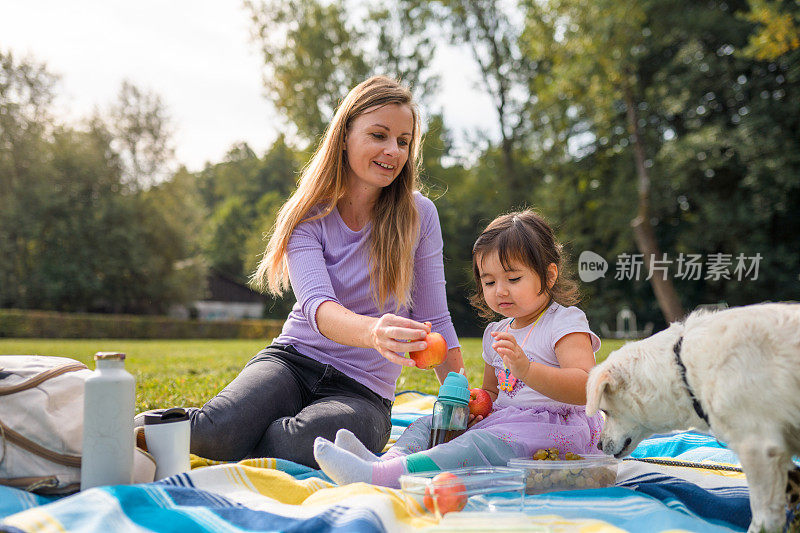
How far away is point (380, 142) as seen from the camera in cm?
329

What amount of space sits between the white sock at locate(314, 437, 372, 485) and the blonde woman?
0.44m

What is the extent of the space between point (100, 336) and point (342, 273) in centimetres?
2310

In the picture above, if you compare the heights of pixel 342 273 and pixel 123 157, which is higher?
pixel 123 157

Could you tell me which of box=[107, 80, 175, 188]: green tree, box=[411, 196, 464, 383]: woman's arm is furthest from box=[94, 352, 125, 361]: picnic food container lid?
box=[107, 80, 175, 188]: green tree

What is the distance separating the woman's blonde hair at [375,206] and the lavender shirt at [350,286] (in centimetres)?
7

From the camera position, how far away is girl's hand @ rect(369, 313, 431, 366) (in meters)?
2.31

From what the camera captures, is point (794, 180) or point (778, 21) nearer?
point (778, 21)

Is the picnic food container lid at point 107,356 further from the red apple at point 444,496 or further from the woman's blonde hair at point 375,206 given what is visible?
the woman's blonde hair at point 375,206

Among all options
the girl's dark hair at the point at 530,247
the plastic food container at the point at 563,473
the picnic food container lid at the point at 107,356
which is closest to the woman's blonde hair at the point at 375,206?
the girl's dark hair at the point at 530,247

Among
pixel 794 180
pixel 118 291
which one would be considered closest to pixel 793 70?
pixel 794 180

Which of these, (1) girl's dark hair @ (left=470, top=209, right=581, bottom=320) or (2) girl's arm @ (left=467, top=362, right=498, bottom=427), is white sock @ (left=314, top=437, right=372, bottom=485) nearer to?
(2) girl's arm @ (left=467, top=362, right=498, bottom=427)

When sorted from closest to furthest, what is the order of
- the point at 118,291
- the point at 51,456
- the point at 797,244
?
the point at 51,456 < the point at 797,244 < the point at 118,291

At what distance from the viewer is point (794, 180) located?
16.3m

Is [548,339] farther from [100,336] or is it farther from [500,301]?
[100,336]
